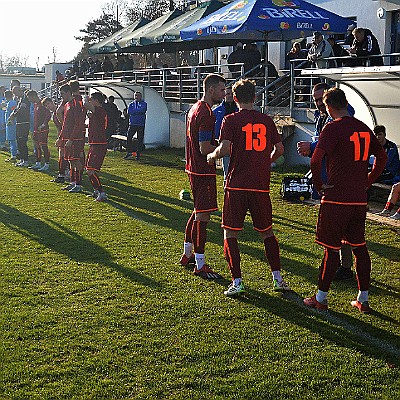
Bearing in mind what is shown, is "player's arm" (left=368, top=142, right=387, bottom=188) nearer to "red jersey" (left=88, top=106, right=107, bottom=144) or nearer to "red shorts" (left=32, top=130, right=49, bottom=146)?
"red jersey" (left=88, top=106, right=107, bottom=144)

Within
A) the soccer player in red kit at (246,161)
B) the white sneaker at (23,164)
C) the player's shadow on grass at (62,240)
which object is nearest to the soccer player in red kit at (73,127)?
the player's shadow on grass at (62,240)

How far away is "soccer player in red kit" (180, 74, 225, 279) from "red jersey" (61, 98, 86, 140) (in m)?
5.86

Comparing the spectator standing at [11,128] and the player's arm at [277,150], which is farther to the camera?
the spectator standing at [11,128]

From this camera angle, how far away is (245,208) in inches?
265

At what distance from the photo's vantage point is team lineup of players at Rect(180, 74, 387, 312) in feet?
19.9

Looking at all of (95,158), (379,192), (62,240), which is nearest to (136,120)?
Result: (95,158)

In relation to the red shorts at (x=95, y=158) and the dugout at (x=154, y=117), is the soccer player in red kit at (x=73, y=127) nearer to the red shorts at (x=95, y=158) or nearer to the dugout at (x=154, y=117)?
the red shorts at (x=95, y=158)

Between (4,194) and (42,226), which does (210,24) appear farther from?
(42,226)

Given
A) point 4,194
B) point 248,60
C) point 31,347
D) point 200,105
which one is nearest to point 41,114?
point 4,194

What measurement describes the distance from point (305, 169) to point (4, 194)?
6879 millimetres

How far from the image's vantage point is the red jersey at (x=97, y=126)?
1237 cm

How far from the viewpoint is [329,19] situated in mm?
16406

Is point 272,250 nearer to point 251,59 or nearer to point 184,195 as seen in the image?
point 184,195

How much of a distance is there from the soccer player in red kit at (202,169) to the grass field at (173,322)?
332 mm
